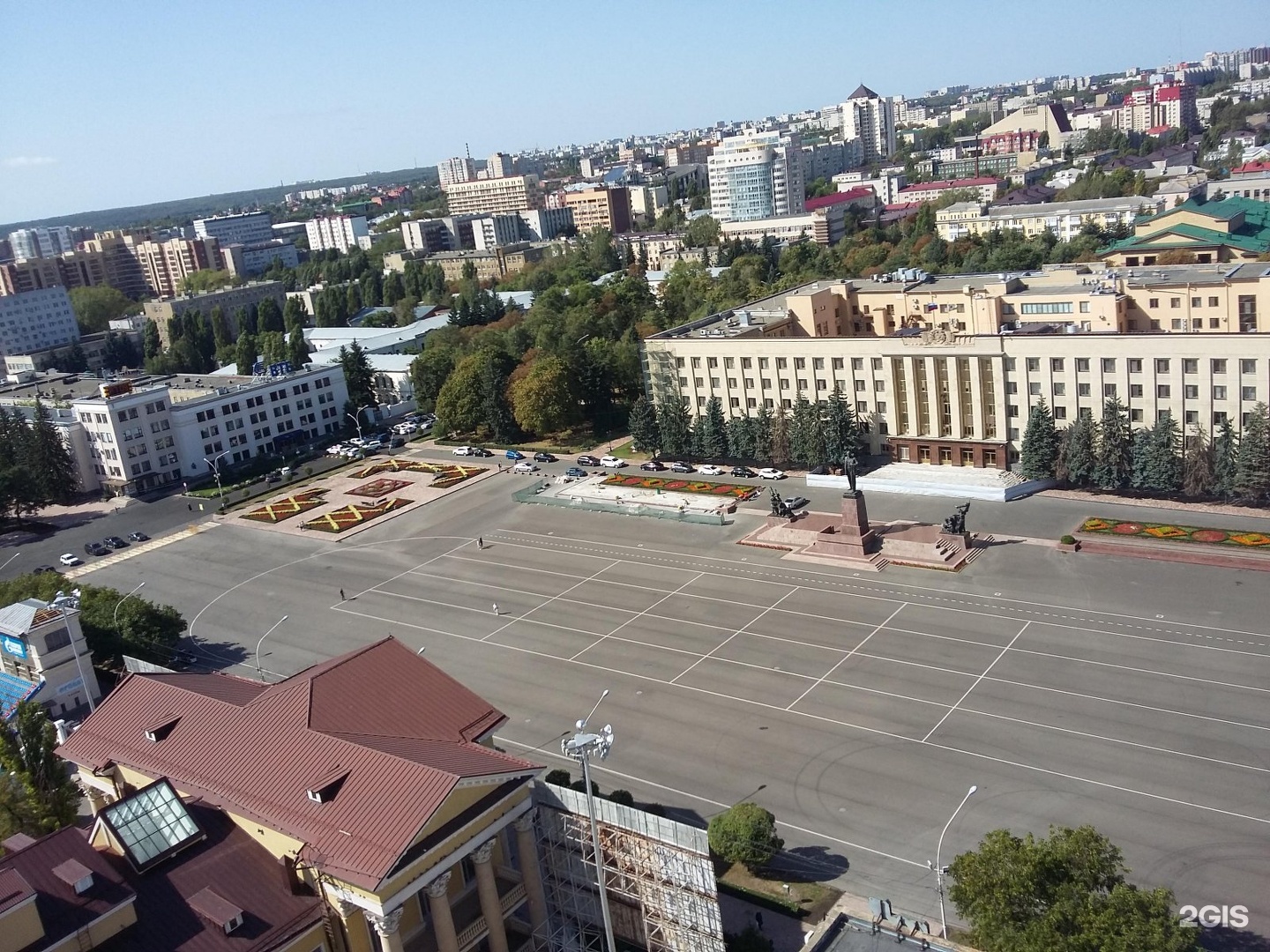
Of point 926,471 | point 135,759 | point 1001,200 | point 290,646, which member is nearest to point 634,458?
point 926,471

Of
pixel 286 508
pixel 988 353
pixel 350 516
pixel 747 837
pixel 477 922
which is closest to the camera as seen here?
pixel 477 922

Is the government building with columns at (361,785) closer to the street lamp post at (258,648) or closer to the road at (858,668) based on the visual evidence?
the road at (858,668)

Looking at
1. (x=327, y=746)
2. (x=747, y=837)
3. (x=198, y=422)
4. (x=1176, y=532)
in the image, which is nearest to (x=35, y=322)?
(x=198, y=422)

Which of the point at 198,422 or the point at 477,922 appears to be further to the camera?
the point at 198,422

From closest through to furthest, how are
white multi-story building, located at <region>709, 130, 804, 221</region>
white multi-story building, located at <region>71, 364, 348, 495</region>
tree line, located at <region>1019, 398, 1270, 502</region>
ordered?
tree line, located at <region>1019, 398, 1270, 502</region>
white multi-story building, located at <region>71, 364, 348, 495</region>
white multi-story building, located at <region>709, 130, 804, 221</region>

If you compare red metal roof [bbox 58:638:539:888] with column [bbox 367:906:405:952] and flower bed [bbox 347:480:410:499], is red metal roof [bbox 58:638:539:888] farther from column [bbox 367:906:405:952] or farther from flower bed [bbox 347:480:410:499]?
flower bed [bbox 347:480:410:499]

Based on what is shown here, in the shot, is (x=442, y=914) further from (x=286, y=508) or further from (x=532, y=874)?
(x=286, y=508)

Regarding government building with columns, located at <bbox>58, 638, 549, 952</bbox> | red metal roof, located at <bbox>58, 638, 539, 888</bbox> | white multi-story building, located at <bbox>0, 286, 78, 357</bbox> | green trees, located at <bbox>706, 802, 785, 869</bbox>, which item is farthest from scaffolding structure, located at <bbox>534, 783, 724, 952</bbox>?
white multi-story building, located at <bbox>0, 286, 78, 357</bbox>
